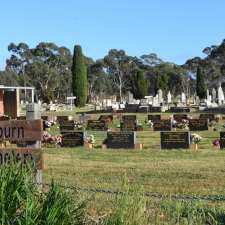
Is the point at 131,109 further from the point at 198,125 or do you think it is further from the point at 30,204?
the point at 30,204

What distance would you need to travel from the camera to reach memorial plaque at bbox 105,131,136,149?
69.1 ft

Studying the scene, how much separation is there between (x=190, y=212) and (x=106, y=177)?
6498 millimetres

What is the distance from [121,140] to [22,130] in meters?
12.2

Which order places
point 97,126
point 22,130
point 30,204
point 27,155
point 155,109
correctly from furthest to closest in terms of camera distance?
point 155,109, point 97,126, point 22,130, point 27,155, point 30,204

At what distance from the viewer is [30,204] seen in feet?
17.7

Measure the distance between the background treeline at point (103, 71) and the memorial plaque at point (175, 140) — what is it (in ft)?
273

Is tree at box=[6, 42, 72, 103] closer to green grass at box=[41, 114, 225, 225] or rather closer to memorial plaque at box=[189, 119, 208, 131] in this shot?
memorial plaque at box=[189, 119, 208, 131]

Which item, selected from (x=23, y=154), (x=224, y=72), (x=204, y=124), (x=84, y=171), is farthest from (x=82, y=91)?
(x=23, y=154)

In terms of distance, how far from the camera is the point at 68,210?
218 inches

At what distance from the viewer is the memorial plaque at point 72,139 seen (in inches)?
867

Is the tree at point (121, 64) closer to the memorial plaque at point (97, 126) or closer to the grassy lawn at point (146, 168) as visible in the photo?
the memorial plaque at point (97, 126)

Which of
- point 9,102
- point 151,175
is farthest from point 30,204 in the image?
point 9,102

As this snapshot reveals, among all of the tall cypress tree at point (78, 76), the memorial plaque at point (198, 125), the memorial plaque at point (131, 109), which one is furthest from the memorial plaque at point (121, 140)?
the tall cypress tree at point (78, 76)

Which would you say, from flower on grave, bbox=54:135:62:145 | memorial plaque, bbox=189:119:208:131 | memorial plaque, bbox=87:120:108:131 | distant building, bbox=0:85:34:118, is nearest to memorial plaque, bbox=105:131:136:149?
flower on grave, bbox=54:135:62:145
